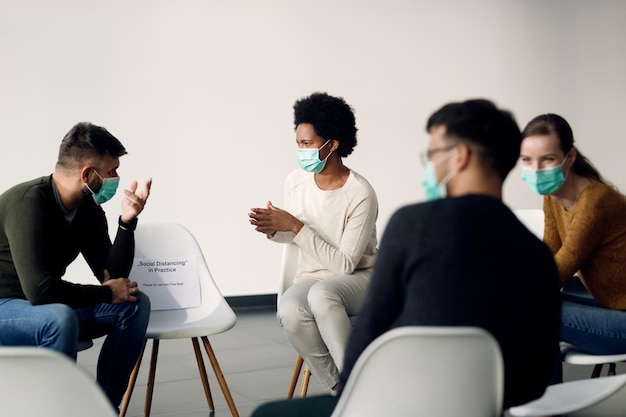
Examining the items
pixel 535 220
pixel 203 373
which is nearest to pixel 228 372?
pixel 203 373

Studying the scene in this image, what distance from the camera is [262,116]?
5.58 m

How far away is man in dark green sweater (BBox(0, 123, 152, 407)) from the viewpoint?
2416mm

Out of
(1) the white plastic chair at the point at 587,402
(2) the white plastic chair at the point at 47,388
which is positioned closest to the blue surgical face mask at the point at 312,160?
(1) the white plastic chair at the point at 587,402

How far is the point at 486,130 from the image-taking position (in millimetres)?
1532

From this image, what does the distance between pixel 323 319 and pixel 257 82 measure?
10.3 feet

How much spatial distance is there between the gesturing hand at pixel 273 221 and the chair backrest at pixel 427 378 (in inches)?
64.7

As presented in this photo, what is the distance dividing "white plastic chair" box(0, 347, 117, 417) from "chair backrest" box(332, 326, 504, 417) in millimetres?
435

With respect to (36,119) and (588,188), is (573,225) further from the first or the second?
(36,119)

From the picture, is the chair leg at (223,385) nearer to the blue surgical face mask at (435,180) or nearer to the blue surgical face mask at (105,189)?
the blue surgical face mask at (105,189)

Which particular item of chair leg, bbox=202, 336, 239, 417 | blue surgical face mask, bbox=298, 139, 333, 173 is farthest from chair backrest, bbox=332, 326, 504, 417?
blue surgical face mask, bbox=298, 139, 333, 173

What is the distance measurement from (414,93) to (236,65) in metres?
1.57

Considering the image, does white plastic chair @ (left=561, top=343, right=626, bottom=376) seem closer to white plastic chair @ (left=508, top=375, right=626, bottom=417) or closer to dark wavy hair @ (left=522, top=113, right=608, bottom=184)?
white plastic chair @ (left=508, top=375, right=626, bottom=417)

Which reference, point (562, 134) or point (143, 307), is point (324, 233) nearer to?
point (143, 307)

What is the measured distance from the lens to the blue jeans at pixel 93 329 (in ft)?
7.78
